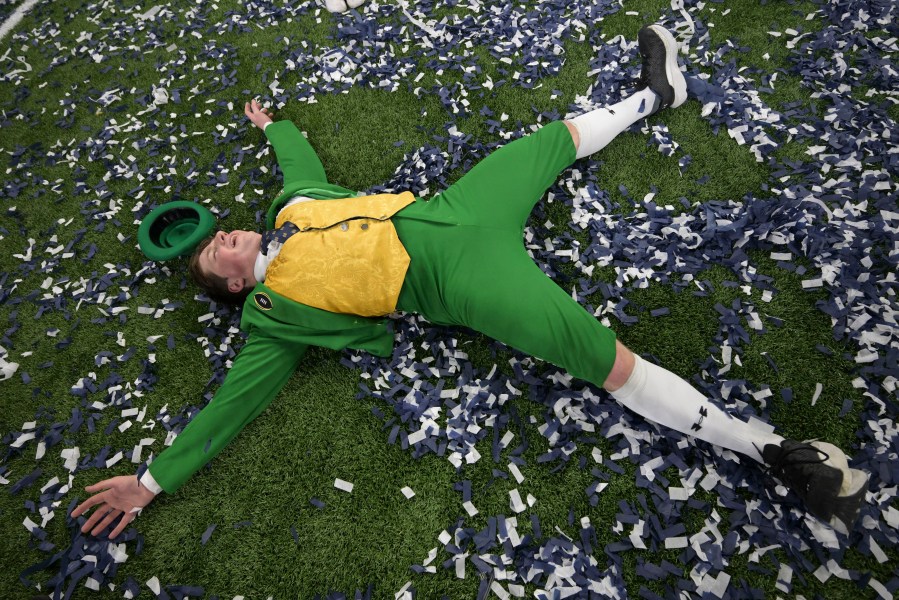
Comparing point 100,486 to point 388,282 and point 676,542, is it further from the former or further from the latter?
point 676,542

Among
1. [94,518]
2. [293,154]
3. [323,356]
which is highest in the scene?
[293,154]

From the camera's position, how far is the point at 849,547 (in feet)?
5.82

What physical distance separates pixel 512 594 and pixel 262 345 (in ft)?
4.88

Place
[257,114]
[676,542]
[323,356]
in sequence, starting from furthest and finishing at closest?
[257,114]
[323,356]
[676,542]

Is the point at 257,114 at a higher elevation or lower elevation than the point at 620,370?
higher

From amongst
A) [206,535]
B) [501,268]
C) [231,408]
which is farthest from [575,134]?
[206,535]

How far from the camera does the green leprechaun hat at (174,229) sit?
2471 mm

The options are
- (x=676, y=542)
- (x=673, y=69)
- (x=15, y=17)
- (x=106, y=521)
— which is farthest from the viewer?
(x=15, y=17)

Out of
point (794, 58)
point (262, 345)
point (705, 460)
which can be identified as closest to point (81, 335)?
point (262, 345)

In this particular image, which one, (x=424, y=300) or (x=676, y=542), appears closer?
(x=676, y=542)

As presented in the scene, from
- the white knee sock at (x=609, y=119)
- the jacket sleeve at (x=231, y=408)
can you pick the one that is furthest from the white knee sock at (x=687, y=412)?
the jacket sleeve at (x=231, y=408)

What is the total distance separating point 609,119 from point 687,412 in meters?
1.51

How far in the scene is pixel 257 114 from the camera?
2.93 metres

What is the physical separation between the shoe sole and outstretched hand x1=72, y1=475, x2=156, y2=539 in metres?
3.25
